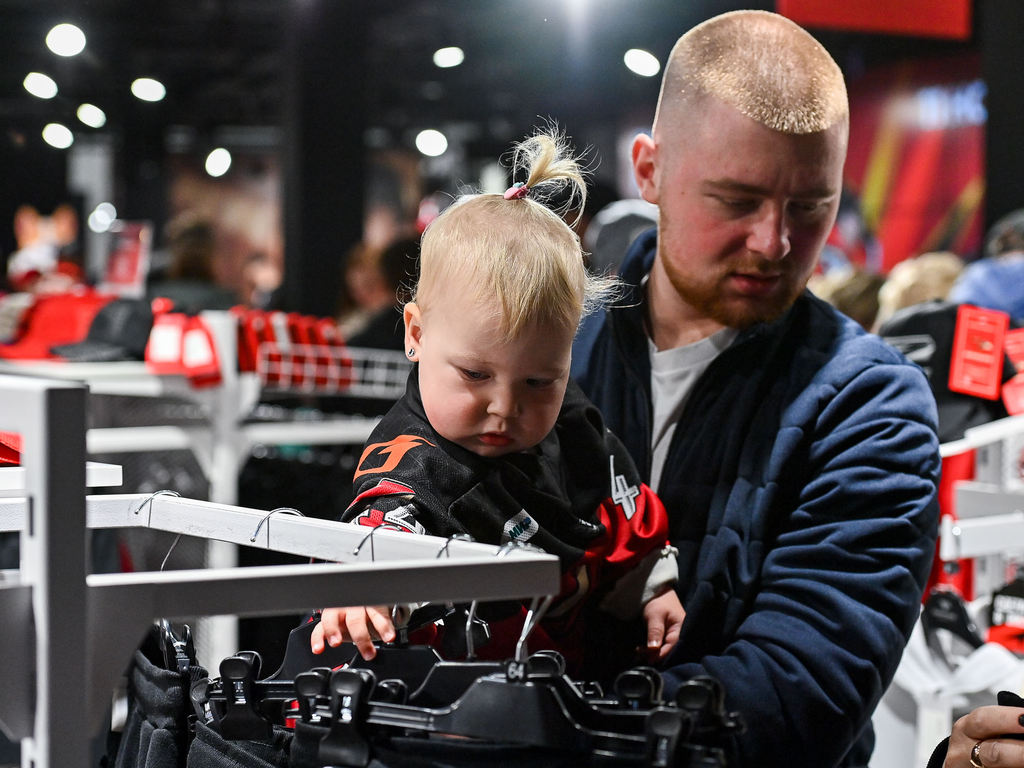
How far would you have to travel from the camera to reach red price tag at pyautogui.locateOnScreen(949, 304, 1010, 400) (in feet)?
7.18

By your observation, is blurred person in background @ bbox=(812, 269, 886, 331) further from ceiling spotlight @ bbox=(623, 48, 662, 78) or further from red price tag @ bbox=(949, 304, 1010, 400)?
ceiling spotlight @ bbox=(623, 48, 662, 78)

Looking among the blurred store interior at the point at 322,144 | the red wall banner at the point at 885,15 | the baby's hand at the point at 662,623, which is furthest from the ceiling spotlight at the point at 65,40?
the baby's hand at the point at 662,623

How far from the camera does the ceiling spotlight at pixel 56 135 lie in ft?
25.5

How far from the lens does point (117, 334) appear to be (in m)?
3.42

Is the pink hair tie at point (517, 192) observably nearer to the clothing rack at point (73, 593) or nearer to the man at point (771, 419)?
the man at point (771, 419)

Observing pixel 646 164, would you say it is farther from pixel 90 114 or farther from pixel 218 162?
pixel 218 162

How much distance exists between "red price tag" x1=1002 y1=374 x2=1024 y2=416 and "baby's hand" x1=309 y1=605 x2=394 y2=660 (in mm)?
1698

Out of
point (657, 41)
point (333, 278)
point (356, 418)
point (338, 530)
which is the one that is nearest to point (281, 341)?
point (356, 418)

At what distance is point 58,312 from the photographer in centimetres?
383

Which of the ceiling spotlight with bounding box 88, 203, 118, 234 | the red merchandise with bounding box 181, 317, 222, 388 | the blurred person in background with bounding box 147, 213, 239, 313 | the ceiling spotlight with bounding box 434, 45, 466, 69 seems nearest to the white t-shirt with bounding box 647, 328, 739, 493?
the red merchandise with bounding box 181, 317, 222, 388

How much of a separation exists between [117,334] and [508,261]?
8.83ft

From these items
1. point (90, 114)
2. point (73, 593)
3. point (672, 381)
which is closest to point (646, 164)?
point (672, 381)

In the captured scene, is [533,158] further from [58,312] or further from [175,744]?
[58,312]

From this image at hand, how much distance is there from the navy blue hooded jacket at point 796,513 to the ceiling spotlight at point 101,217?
43.5ft
